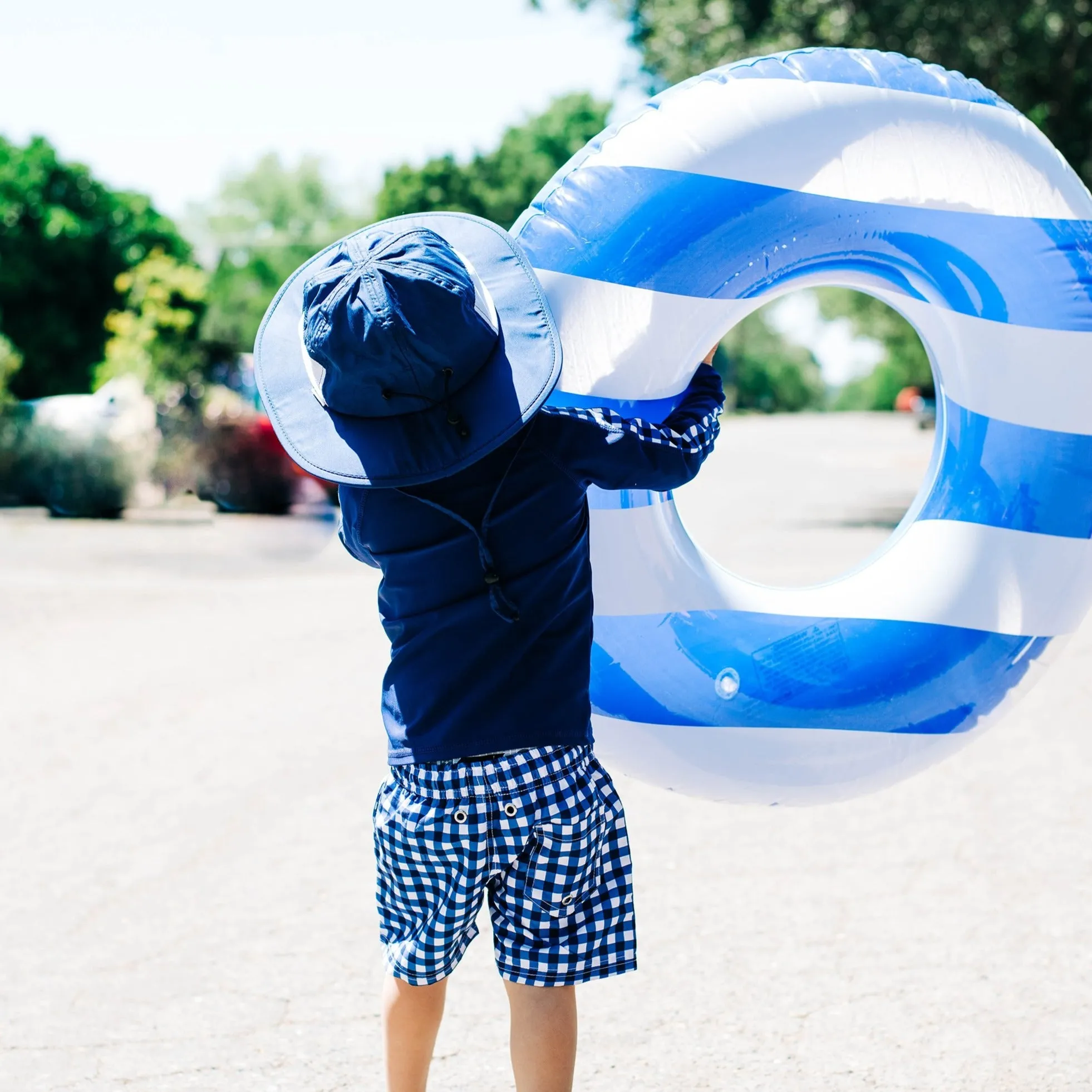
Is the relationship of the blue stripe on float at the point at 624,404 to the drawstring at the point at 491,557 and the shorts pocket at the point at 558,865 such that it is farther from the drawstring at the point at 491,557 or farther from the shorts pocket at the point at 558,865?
the shorts pocket at the point at 558,865

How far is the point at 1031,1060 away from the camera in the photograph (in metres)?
2.51

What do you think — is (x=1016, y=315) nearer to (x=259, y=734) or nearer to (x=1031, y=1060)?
(x=1031, y=1060)

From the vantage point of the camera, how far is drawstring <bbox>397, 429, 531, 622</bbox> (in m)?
1.79

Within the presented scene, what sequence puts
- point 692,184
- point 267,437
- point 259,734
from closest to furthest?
1. point 692,184
2. point 259,734
3. point 267,437

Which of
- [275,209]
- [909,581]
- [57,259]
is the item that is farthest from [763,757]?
[275,209]

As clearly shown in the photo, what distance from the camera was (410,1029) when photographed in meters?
1.96

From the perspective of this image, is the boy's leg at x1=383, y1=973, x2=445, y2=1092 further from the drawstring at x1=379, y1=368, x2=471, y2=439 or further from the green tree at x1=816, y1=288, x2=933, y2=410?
the green tree at x1=816, y1=288, x2=933, y2=410

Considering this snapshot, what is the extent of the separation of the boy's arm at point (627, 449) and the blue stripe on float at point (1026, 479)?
2.41ft

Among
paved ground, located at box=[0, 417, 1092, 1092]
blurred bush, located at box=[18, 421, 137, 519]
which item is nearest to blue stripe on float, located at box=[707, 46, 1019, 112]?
paved ground, located at box=[0, 417, 1092, 1092]

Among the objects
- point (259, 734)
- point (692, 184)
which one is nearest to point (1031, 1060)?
point (692, 184)

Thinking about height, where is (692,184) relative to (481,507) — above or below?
above

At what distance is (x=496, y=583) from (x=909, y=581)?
3.54 feet

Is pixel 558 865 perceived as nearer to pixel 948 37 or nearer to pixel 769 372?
pixel 948 37

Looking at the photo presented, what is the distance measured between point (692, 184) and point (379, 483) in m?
0.93
